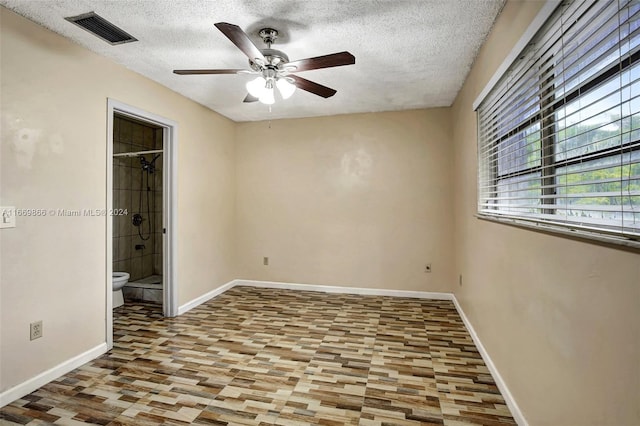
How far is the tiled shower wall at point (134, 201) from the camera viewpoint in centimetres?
452

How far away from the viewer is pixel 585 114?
1.19 m

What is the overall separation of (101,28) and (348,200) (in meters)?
3.07

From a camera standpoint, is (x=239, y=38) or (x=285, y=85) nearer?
(x=239, y=38)

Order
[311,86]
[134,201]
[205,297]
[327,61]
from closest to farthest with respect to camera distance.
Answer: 1. [327,61]
2. [311,86]
3. [205,297]
4. [134,201]

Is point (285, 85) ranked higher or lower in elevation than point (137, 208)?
higher

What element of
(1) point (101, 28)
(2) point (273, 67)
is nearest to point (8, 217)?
(1) point (101, 28)

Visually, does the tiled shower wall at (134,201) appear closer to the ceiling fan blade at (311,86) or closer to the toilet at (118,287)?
the toilet at (118,287)

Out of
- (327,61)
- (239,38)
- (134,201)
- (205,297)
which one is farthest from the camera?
(134,201)

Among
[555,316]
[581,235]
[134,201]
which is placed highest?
[134,201]

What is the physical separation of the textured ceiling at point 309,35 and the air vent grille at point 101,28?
0.15ft

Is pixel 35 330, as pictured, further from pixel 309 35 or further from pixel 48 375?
pixel 309 35

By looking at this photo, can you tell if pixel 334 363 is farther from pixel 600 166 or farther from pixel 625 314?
pixel 600 166

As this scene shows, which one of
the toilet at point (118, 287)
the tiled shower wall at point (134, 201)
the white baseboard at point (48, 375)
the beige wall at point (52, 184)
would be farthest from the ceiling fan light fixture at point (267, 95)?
the tiled shower wall at point (134, 201)

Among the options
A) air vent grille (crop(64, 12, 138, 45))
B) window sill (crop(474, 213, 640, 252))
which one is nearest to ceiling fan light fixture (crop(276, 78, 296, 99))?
air vent grille (crop(64, 12, 138, 45))
